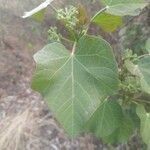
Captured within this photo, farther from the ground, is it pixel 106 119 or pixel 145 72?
pixel 145 72

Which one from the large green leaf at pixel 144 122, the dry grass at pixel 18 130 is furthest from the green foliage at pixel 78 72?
the dry grass at pixel 18 130

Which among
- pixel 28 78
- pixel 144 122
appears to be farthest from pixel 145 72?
pixel 28 78

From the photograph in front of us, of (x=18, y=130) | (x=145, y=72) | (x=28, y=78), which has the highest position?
(x=145, y=72)

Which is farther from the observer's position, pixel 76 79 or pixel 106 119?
pixel 106 119

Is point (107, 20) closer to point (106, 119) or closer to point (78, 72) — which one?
point (78, 72)

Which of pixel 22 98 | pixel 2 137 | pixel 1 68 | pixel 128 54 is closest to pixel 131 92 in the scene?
pixel 128 54

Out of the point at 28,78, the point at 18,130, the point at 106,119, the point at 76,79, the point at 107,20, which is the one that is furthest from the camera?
the point at 28,78

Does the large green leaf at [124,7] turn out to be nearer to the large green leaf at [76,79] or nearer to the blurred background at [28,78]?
the large green leaf at [76,79]
